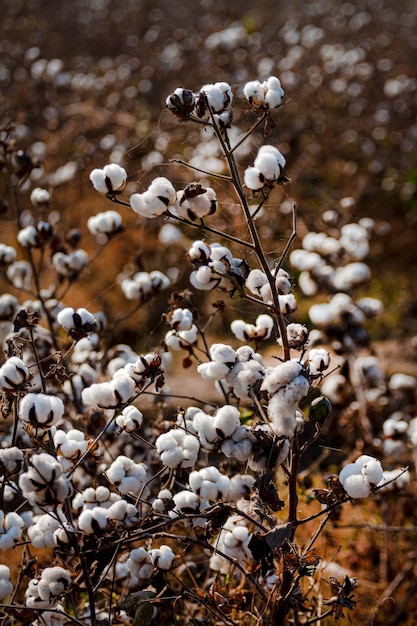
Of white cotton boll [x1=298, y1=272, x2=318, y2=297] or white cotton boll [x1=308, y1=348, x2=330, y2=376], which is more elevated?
white cotton boll [x1=298, y1=272, x2=318, y2=297]

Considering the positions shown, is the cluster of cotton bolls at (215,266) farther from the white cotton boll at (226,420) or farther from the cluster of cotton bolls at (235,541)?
the cluster of cotton bolls at (235,541)

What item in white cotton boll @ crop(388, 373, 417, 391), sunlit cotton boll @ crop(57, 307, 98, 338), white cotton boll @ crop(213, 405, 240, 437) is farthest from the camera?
white cotton boll @ crop(388, 373, 417, 391)

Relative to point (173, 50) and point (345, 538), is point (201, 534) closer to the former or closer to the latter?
point (345, 538)

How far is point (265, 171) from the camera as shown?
129 centimetres

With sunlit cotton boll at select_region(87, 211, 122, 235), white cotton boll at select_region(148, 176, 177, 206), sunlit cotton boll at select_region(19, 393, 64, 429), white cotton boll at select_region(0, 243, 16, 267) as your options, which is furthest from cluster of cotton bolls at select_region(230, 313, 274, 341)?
white cotton boll at select_region(0, 243, 16, 267)

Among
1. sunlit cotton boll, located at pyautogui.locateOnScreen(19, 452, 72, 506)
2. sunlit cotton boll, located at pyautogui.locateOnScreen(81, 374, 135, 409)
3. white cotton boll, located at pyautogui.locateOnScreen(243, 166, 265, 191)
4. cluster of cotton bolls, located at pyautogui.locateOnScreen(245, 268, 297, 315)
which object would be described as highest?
white cotton boll, located at pyautogui.locateOnScreen(243, 166, 265, 191)

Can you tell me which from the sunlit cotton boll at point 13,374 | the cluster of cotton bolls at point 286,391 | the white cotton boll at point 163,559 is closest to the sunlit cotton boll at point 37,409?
the sunlit cotton boll at point 13,374

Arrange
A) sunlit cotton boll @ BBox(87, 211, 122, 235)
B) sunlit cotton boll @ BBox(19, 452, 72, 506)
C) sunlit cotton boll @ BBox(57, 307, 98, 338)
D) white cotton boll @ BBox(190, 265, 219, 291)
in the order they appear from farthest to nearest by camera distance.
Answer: sunlit cotton boll @ BBox(87, 211, 122, 235) → sunlit cotton boll @ BBox(57, 307, 98, 338) → white cotton boll @ BBox(190, 265, 219, 291) → sunlit cotton boll @ BBox(19, 452, 72, 506)

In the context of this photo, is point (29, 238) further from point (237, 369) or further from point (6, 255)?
point (237, 369)

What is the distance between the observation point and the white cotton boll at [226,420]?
4.04 ft

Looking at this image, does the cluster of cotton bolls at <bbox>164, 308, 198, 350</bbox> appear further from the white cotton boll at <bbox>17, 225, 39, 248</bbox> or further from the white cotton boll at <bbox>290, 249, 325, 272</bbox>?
the white cotton boll at <bbox>290, 249, 325, 272</bbox>

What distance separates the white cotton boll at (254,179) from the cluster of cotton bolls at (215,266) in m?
0.14

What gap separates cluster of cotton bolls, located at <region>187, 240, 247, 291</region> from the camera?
1.32 metres

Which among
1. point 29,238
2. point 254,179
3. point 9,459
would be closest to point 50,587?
point 9,459
